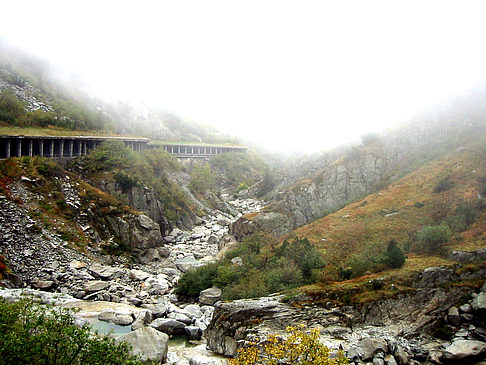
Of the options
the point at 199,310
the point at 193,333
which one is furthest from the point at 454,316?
the point at 199,310

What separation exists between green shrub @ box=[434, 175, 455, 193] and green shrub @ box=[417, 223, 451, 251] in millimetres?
12893

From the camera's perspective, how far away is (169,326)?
86.0 feet

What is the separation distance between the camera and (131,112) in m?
105

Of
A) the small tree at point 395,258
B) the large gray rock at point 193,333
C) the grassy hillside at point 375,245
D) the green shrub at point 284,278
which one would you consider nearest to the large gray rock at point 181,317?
the large gray rock at point 193,333

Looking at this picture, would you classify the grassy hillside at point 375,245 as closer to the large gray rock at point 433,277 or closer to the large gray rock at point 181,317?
the large gray rock at point 433,277

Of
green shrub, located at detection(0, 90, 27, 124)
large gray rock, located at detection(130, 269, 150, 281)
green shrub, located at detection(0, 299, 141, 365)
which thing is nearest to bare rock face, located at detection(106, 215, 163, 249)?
large gray rock, located at detection(130, 269, 150, 281)

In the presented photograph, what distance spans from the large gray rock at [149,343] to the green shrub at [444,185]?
33987 mm

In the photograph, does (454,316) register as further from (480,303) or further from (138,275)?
(138,275)

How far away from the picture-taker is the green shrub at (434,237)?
2655 centimetres

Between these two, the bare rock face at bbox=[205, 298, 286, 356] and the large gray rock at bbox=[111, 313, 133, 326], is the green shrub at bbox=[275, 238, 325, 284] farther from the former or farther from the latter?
the large gray rock at bbox=[111, 313, 133, 326]

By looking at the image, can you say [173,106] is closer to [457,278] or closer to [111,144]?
[111,144]

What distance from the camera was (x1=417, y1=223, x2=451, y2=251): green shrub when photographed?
2655cm

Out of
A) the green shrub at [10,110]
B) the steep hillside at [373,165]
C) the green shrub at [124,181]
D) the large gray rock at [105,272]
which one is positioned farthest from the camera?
the green shrub at [124,181]

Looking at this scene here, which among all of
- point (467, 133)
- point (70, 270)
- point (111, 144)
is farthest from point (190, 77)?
point (70, 270)
